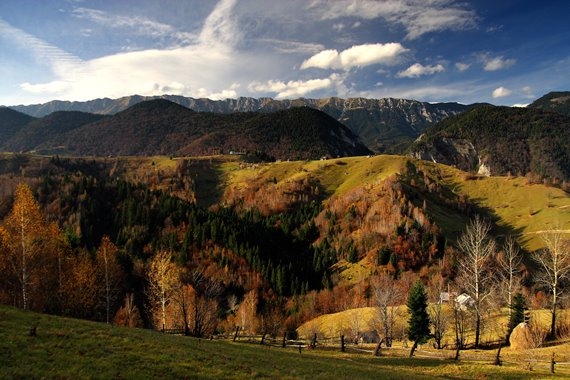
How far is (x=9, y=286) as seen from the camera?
7344 cm

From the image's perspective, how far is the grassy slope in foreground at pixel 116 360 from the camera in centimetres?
2292

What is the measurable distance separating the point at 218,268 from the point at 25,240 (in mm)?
119227

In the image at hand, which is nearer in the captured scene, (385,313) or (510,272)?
(510,272)

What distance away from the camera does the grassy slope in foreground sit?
2292 centimetres

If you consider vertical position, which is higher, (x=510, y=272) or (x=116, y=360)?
(x=510, y=272)

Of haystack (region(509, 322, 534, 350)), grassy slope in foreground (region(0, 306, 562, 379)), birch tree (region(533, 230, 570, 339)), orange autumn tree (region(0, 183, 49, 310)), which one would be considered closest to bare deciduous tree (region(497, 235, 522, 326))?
birch tree (region(533, 230, 570, 339))

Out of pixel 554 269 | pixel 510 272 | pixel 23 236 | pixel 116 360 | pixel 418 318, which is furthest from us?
pixel 418 318

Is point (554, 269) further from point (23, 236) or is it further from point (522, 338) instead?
point (23, 236)

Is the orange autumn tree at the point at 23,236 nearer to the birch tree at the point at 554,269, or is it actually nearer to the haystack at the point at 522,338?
the haystack at the point at 522,338

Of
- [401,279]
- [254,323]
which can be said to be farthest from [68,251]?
[401,279]

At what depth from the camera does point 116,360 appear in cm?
2536

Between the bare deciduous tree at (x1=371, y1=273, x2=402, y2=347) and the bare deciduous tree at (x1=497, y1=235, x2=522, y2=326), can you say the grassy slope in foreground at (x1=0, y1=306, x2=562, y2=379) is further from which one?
the bare deciduous tree at (x1=371, y1=273, x2=402, y2=347)

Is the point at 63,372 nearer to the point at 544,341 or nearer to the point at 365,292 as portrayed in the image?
the point at 544,341

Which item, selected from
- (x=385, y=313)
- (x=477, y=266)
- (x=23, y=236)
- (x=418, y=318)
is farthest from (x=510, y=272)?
(x=23, y=236)
